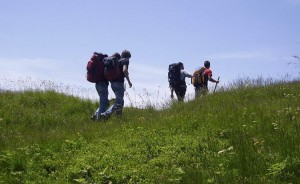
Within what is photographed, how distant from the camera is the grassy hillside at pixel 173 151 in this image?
534cm

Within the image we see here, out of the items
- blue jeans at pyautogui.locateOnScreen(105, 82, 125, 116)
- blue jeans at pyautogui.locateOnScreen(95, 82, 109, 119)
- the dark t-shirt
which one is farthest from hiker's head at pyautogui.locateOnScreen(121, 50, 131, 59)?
blue jeans at pyautogui.locateOnScreen(95, 82, 109, 119)

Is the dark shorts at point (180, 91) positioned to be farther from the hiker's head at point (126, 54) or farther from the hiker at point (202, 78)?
the hiker's head at point (126, 54)

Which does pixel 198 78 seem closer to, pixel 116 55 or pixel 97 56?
pixel 116 55

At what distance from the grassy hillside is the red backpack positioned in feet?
8.26

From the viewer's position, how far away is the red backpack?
11.3 m

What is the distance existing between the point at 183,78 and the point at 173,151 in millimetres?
7932

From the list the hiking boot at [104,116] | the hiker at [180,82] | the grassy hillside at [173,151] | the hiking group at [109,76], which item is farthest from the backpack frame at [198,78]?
the grassy hillside at [173,151]

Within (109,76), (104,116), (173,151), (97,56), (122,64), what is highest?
(97,56)

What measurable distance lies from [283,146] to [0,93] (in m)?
11.8

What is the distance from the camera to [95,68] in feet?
37.1

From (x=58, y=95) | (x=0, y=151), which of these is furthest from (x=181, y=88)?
(x=0, y=151)

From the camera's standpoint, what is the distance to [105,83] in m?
11.6

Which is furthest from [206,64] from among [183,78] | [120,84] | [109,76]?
[109,76]

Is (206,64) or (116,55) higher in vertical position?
(206,64)
